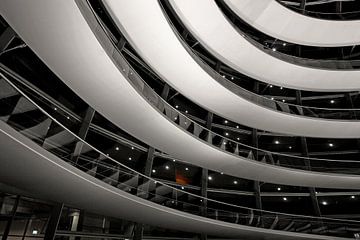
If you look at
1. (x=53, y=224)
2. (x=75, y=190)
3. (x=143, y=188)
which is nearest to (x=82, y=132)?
(x=75, y=190)

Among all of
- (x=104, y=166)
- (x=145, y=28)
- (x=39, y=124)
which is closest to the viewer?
(x=39, y=124)

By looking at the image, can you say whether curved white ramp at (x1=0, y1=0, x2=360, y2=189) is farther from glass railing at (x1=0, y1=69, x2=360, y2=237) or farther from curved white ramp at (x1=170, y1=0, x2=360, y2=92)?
curved white ramp at (x1=170, y1=0, x2=360, y2=92)

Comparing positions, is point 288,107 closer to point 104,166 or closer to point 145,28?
point 145,28

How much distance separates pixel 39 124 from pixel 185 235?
9194mm

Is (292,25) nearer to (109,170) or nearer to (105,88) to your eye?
(105,88)

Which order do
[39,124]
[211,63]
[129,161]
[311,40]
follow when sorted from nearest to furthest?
[39,124] → [129,161] → [311,40] → [211,63]

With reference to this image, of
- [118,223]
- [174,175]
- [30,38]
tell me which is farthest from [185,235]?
[30,38]


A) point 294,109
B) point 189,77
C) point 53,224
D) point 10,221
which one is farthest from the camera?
point 294,109

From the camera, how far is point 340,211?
1558 centimetres

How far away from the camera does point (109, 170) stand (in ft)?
28.3

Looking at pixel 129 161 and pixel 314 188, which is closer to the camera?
pixel 129 161

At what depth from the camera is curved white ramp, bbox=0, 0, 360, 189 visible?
654 cm

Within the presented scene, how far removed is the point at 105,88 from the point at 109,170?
251cm

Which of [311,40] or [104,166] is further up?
[311,40]
